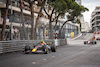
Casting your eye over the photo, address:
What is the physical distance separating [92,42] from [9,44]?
20.8 meters

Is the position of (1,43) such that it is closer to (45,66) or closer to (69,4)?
(45,66)

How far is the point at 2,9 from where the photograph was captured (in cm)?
3616

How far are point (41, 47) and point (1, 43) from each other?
3.41 metres

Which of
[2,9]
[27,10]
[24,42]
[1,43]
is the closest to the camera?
[1,43]

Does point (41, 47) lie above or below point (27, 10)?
below

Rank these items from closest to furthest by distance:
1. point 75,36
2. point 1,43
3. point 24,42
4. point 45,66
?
point 45,66 < point 1,43 < point 24,42 < point 75,36

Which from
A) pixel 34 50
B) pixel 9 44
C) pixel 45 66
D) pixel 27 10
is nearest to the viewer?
pixel 45 66

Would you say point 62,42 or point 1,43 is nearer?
point 1,43

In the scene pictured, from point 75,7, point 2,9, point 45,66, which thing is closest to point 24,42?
point 45,66

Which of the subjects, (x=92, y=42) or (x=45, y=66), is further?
(x=92, y=42)

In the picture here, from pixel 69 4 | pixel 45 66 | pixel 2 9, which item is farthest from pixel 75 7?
pixel 45 66

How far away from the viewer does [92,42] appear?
112 feet

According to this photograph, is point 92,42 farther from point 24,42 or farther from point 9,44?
point 9,44

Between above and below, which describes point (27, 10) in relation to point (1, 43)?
above
